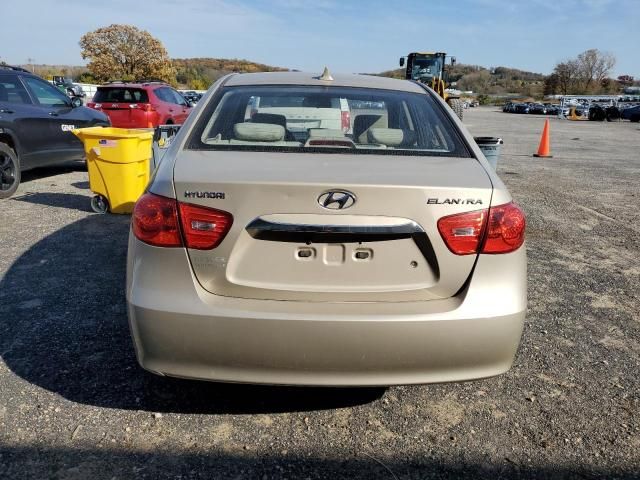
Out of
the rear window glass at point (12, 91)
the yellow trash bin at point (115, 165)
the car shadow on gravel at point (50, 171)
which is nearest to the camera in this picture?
the yellow trash bin at point (115, 165)

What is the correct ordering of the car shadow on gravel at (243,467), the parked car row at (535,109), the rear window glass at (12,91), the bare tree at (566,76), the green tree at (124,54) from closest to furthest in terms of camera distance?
the car shadow on gravel at (243,467) → the rear window glass at (12,91) → the parked car row at (535,109) → the green tree at (124,54) → the bare tree at (566,76)

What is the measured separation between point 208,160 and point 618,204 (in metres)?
7.51

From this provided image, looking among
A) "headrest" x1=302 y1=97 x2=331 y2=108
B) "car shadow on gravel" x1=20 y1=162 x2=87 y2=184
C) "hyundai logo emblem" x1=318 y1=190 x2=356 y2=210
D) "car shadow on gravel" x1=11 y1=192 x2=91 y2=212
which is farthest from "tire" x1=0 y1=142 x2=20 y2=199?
"hyundai logo emblem" x1=318 y1=190 x2=356 y2=210

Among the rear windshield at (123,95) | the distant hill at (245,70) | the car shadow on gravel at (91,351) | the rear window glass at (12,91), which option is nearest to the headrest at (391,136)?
the car shadow on gravel at (91,351)

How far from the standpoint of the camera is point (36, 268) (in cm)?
470

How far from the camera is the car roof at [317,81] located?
3371mm

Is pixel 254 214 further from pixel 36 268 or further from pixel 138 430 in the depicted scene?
pixel 36 268

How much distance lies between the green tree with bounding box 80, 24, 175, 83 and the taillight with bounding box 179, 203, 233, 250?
66607 millimetres

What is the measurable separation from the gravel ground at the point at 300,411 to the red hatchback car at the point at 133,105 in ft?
30.9

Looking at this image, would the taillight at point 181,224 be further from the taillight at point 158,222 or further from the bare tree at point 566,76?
the bare tree at point 566,76

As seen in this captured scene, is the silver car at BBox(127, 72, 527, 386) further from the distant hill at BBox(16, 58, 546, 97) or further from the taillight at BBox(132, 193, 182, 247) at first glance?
the distant hill at BBox(16, 58, 546, 97)

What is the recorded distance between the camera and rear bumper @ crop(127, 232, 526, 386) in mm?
2213

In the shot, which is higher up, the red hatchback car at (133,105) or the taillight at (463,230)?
the taillight at (463,230)

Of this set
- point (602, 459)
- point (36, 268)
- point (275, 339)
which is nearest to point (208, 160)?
point (275, 339)
